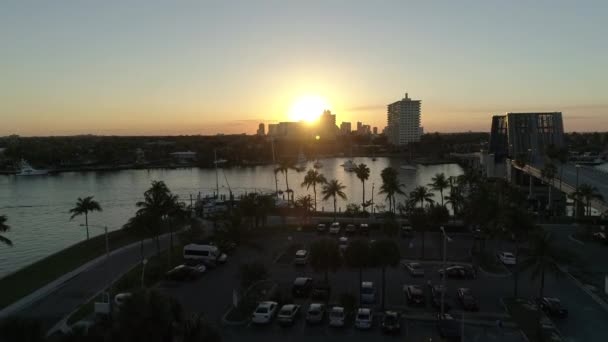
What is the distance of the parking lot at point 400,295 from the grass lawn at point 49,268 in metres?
5.20

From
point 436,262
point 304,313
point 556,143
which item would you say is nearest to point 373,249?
point 304,313

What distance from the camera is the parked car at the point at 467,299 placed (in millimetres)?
13164

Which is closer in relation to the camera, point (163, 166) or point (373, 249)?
point (373, 249)

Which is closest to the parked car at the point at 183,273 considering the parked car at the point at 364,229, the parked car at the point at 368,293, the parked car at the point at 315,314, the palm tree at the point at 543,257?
the parked car at the point at 315,314

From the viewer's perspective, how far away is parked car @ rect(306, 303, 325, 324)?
12.2 meters

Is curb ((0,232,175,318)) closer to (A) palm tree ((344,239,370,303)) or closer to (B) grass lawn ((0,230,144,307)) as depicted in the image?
(B) grass lawn ((0,230,144,307))

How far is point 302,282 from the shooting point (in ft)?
49.0

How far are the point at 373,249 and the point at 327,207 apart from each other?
80.6ft

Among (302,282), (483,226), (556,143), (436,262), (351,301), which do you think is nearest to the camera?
(351,301)

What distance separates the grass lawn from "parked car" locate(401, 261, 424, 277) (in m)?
12.3

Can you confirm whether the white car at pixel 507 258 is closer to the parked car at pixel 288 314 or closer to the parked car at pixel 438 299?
the parked car at pixel 438 299

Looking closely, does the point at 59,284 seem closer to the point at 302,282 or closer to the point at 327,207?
the point at 302,282

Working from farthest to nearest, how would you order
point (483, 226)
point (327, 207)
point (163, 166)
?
point (163, 166)
point (327, 207)
point (483, 226)

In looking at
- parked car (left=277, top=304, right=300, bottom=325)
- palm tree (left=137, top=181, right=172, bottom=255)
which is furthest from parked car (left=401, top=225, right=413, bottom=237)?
palm tree (left=137, top=181, right=172, bottom=255)
